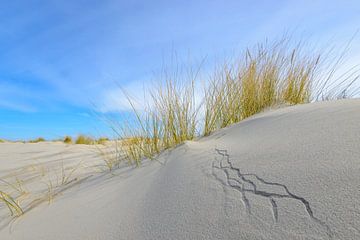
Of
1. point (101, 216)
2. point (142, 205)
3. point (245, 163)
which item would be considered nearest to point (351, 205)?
point (245, 163)

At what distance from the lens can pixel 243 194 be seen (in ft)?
2.81

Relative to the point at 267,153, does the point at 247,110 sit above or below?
above

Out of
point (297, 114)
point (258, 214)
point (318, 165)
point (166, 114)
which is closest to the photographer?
point (258, 214)

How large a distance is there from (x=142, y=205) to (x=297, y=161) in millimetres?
596

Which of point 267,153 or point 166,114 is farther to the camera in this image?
point 166,114

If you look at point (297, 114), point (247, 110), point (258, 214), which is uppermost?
point (247, 110)

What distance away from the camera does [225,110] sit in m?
2.50

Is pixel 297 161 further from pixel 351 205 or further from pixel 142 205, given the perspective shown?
pixel 142 205

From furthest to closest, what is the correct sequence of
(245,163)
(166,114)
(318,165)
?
(166,114) → (245,163) → (318,165)

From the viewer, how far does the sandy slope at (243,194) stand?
68cm

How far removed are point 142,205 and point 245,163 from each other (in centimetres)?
43

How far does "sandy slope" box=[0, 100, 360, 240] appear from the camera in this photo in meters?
0.68

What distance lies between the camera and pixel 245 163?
1.08 meters

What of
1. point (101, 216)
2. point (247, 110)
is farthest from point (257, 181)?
point (247, 110)
